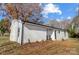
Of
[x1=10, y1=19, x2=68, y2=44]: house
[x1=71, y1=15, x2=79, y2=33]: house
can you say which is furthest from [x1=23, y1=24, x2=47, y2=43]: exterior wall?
[x1=71, y1=15, x2=79, y2=33]: house

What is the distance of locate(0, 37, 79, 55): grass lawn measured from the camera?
7.12 ft

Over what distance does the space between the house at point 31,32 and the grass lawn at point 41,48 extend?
0.05 m

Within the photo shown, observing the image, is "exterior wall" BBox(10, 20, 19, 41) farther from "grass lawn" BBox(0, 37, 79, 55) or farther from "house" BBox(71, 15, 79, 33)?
"house" BBox(71, 15, 79, 33)

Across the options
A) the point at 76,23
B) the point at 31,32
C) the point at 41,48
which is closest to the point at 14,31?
the point at 31,32

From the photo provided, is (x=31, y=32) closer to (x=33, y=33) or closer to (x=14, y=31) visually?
(x=33, y=33)

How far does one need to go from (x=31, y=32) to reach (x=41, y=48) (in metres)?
0.20

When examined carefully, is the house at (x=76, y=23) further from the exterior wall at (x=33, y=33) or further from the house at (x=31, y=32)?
the exterior wall at (x=33, y=33)

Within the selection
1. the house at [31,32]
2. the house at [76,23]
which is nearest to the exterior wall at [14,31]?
the house at [31,32]

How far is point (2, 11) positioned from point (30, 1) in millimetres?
309

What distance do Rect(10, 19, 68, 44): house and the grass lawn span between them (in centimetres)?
5

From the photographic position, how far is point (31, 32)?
2223mm

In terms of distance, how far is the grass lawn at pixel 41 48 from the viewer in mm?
2170
